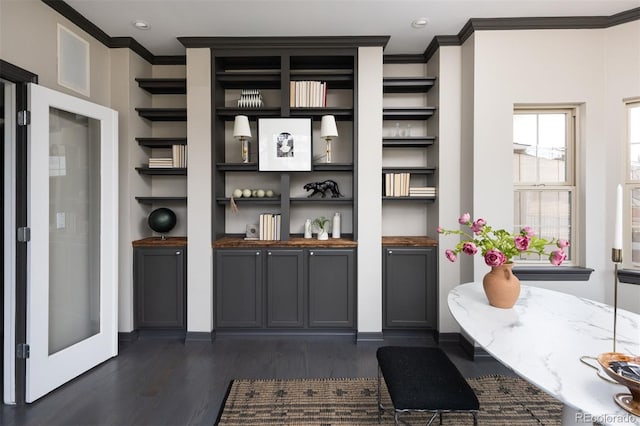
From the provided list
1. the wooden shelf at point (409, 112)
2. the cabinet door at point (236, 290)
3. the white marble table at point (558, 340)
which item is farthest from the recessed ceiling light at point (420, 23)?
the cabinet door at point (236, 290)

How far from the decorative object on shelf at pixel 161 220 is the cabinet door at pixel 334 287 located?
1.50 m

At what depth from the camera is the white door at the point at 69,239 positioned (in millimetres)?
2324

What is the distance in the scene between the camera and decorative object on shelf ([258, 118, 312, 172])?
3.30 m

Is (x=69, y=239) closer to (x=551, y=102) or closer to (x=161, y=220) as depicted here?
(x=161, y=220)

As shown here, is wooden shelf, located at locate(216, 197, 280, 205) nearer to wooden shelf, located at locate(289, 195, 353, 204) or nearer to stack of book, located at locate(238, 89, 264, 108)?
wooden shelf, located at locate(289, 195, 353, 204)

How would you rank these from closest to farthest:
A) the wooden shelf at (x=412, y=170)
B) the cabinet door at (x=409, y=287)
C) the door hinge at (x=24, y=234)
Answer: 1. the door hinge at (x=24, y=234)
2. the cabinet door at (x=409, y=287)
3. the wooden shelf at (x=412, y=170)

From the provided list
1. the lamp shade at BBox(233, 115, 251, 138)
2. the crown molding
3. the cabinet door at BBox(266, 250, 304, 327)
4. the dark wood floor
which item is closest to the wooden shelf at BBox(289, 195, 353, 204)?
the cabinet door at BBox(266, 250, 304, 327)

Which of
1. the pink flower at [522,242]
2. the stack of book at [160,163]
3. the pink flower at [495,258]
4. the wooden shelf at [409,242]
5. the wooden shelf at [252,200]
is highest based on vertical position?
the stack of book at [160,163]

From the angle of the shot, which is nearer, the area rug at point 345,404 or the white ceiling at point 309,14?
the area rug at point 345,404

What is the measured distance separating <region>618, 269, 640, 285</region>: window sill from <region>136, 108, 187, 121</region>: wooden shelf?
4.36m

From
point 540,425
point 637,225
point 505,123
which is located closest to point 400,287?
point 540,425

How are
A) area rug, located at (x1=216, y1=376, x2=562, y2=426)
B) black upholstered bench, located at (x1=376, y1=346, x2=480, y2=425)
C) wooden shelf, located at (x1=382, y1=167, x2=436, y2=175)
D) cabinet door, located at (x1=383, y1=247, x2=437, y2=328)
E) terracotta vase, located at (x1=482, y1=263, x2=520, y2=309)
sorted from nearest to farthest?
black upholstered bench, located at (x1=376, y1=346, x2=480, y2=425) → terracotta vase, located at (x1=482, y1=263, x2=520, y2=309) → area rug, located at (x1=216, y1=376, x2=562, y2=426) → cabinet door, located at (x1=383, y1=247, x2=437, y2=328) → wooden shelf, located at (x1=382, y1=167, x2=436, y2=175)

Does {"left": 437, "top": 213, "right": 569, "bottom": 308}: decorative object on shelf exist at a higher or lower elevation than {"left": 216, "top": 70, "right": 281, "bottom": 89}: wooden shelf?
lower

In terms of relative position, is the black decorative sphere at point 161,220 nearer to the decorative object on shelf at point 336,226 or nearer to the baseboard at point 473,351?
the decorative object on shelf at point 336,226
